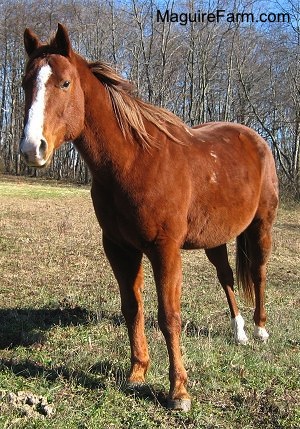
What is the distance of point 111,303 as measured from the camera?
5164 mm

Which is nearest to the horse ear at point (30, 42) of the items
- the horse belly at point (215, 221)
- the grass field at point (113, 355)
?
the horse belly at point (215, 221)

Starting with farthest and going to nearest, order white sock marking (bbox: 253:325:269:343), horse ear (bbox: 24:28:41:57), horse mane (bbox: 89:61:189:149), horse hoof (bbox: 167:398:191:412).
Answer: white sock marking (bbox: 253:325:269:343)
horse mane (bbox: 89:61:189:149)
horse hoof (bbox: 167:398:191:412)
horse ear (bbox: 24:28:41:57)

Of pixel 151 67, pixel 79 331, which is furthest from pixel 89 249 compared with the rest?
pixel 151 67

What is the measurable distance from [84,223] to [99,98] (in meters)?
8.90

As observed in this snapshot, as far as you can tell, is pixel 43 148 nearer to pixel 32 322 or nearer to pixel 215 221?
pixel 215 221

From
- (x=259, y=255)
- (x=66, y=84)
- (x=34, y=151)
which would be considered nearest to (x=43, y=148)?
(x=34, y=151)

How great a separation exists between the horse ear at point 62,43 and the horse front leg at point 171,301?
1.31 meters

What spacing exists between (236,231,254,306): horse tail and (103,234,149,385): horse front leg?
1.73 metres

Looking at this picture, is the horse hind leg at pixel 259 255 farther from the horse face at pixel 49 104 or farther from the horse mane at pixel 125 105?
the horse face at pixel 49 104

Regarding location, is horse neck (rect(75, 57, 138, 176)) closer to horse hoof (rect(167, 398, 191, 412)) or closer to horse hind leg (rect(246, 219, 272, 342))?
horse hoof (rect(167, 398, 191, 412))

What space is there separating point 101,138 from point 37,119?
594 mm

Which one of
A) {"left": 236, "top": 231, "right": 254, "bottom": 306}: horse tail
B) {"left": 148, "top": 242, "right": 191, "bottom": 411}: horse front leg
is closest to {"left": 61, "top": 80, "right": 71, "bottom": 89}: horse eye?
{"left": 148, "top": 242, "right": 191, "bottom": 411}: horse front leg

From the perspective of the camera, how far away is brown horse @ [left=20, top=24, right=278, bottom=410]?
2588mm

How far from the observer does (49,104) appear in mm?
2514
